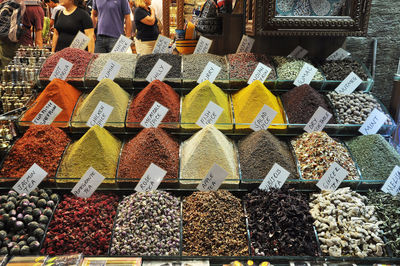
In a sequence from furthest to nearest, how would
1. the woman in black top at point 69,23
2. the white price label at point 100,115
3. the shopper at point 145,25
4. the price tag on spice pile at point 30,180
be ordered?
the shopper at point 145,25 → the woman in black top at point 69,23 → the white price label at point 100,115 → the price tag on spice pile at point 30,180

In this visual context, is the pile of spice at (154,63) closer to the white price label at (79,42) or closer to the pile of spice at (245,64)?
the pile of spice at (245,64)

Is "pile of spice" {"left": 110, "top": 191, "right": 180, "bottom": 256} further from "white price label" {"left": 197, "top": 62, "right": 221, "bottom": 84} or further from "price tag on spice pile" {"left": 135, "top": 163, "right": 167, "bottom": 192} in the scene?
"white price label" {"left": 197, "top": 62, "right": 221, "bottom": 84}

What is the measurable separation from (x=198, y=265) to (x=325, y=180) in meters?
0.78

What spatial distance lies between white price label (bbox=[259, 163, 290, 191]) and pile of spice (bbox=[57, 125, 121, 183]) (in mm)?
752

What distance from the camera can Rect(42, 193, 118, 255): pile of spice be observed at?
1.50 meters

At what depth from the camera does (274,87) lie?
2.29 metres

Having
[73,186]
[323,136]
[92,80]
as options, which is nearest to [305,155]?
[323,136]

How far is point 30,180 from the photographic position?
172cm

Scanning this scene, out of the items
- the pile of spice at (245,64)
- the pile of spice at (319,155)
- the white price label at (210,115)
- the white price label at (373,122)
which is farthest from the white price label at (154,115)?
the white price label at (373,122)

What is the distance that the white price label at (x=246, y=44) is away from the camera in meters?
2.55

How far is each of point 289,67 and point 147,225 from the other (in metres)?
1.40

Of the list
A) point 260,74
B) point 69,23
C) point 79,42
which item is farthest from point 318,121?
point 69,23

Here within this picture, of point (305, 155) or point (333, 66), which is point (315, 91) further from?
point (305, 155)

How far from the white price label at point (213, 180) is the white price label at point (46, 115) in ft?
3.10
